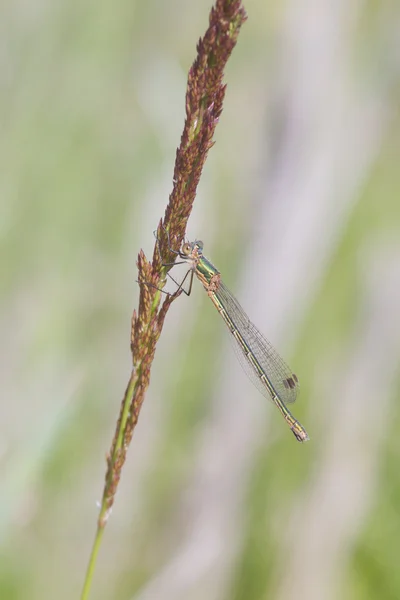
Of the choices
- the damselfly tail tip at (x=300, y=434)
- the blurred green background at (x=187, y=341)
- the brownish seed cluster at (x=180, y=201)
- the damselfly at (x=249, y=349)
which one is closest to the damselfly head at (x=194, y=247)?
the damselfly at (x=249, y=349)

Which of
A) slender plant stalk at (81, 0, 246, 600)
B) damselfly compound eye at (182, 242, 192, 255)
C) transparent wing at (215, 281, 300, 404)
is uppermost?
damselfly compound eye at (182, 242, 192, 255)

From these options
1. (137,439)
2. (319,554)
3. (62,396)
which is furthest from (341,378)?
(62,396)

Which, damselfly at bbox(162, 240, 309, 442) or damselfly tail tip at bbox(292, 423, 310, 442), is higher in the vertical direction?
damselfly at bbox(162, 240, 309, 442)

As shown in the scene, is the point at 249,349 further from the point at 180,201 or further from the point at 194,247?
the point at 180,201

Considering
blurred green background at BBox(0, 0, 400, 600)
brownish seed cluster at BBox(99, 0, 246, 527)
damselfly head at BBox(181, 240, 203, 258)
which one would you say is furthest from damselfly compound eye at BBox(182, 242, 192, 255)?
brownish seed cluster at BBox(99, 0, 246, 527)

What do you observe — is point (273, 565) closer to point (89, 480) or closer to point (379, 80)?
point (89, 480)

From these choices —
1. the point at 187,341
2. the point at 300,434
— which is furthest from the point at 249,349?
the point at 300,434

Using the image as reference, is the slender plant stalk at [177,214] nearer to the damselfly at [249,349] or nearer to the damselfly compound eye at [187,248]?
the damselfly compound eye at [187,248]

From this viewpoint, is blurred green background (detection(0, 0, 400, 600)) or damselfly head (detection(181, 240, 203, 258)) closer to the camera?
blurred green background (detection(0, 0, 400, 600))

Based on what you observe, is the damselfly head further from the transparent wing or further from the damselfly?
the transparent wing
